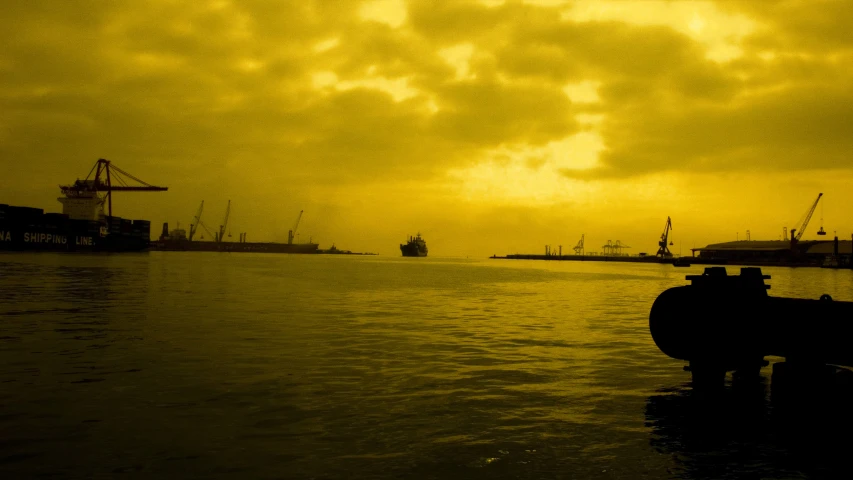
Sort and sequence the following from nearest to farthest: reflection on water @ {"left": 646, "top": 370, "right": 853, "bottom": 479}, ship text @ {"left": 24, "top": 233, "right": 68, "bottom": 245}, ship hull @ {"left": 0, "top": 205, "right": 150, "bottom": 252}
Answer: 1. reflection on water @ {"left": 646, "top": 370, "right": 853, "bottom": 479}
2. ship hull @ {"left": 0, "top": 205, "right": 150, "bottom": 252}
3. ship text @ {"left": 24, "top": 233, "right": 68, "bottom": 245}

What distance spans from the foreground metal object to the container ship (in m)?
165

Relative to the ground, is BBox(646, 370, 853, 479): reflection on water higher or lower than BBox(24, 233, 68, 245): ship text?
lower

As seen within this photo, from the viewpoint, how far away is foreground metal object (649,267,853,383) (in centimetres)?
1156

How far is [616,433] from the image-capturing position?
412 inches

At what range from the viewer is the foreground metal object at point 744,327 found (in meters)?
11.6

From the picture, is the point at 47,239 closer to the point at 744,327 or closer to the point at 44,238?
the point at 44,238

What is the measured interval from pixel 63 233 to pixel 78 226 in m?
6.14

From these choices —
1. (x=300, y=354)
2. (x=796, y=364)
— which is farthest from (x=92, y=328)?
(x=796, y=364)

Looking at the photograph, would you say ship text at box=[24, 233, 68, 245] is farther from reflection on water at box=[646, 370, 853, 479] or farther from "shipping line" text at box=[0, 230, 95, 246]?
reflection on water at box=[646, 370, 853, 479]

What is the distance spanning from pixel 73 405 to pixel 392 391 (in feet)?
21.6

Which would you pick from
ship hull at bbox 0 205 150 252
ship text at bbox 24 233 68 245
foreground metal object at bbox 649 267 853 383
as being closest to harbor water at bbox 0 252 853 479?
foreground metal object at bbox 649 267 853 383

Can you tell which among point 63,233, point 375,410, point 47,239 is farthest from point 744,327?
point 63,233

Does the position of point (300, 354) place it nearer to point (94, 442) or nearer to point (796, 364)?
point (94, 442)

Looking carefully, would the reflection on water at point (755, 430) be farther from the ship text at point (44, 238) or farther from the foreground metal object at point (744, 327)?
the ship text at point (44, 238)
